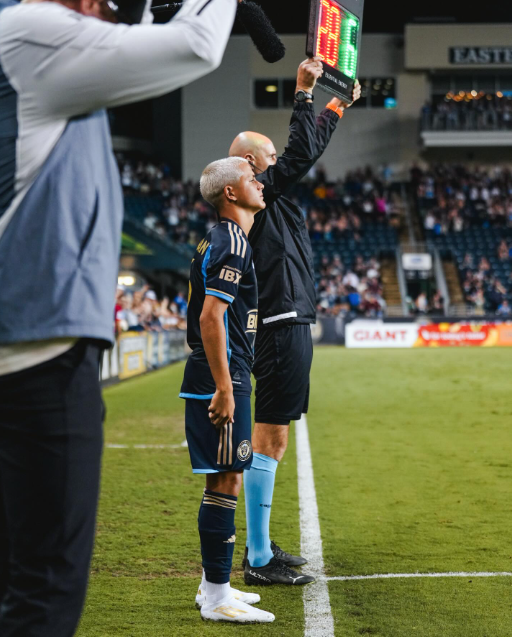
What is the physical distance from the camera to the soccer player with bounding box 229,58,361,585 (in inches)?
148

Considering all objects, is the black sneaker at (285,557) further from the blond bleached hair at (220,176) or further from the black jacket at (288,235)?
the blond bleached hair at (220,176)

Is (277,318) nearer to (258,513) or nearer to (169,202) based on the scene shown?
(258,513)

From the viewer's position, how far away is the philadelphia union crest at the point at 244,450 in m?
3.20

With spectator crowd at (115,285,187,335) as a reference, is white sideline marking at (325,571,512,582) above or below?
below

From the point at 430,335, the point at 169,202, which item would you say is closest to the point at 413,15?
the point at 169,202

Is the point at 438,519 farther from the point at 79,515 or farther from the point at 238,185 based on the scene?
the point at 79,515

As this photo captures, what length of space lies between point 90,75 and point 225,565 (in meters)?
2.33

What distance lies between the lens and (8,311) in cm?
162

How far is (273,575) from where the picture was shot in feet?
12.2

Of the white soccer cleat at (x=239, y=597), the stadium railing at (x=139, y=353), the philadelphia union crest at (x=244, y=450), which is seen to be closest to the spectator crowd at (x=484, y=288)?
the stadium railing at (x=139, y=353)

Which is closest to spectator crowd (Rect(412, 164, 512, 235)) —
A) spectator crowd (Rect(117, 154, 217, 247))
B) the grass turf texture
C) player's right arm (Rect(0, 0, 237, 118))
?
spectator crowd (Rect(117, 154, 217, 247))

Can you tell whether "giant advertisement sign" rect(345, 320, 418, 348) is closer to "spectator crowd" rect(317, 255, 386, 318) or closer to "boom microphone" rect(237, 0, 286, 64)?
"spectator crowd" rect(317, 255, 386, 318)

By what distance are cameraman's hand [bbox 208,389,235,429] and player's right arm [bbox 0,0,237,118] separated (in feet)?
5.36

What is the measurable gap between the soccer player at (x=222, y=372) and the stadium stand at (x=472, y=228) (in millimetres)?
25402
